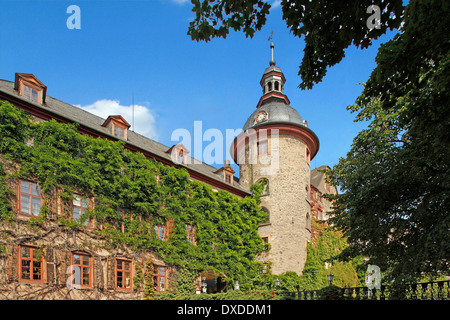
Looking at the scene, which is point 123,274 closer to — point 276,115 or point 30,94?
point 30,94

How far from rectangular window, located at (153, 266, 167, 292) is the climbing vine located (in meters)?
0.62

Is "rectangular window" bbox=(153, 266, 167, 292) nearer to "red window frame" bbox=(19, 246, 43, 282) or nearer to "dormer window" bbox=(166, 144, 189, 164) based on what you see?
"red window frame" bbox=(19, 246, 43, 282)

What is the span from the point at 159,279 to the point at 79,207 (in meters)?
6.26

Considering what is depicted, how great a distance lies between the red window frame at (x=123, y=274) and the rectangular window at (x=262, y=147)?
14454 mm

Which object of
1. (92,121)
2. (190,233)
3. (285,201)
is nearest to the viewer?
(92,121)

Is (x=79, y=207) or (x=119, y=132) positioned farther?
(x=119, y=132)

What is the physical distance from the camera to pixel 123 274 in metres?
20.0

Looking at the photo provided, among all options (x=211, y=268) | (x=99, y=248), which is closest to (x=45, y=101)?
(x=99, y=248)

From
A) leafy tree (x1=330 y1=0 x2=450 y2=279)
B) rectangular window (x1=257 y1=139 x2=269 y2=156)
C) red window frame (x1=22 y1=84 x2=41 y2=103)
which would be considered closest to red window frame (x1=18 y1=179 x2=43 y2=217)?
red window frame (x1=22 y1=84 x2=41 y2=103)

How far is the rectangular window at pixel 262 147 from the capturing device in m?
30.6

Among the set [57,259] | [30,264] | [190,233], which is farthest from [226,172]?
[30,264]

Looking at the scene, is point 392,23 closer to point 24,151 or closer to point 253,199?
point 24,151

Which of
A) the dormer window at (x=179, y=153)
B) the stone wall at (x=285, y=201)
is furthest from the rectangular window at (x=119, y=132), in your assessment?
the stone wall at (x=285, y=201)

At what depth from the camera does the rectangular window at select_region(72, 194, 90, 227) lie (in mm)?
18656
